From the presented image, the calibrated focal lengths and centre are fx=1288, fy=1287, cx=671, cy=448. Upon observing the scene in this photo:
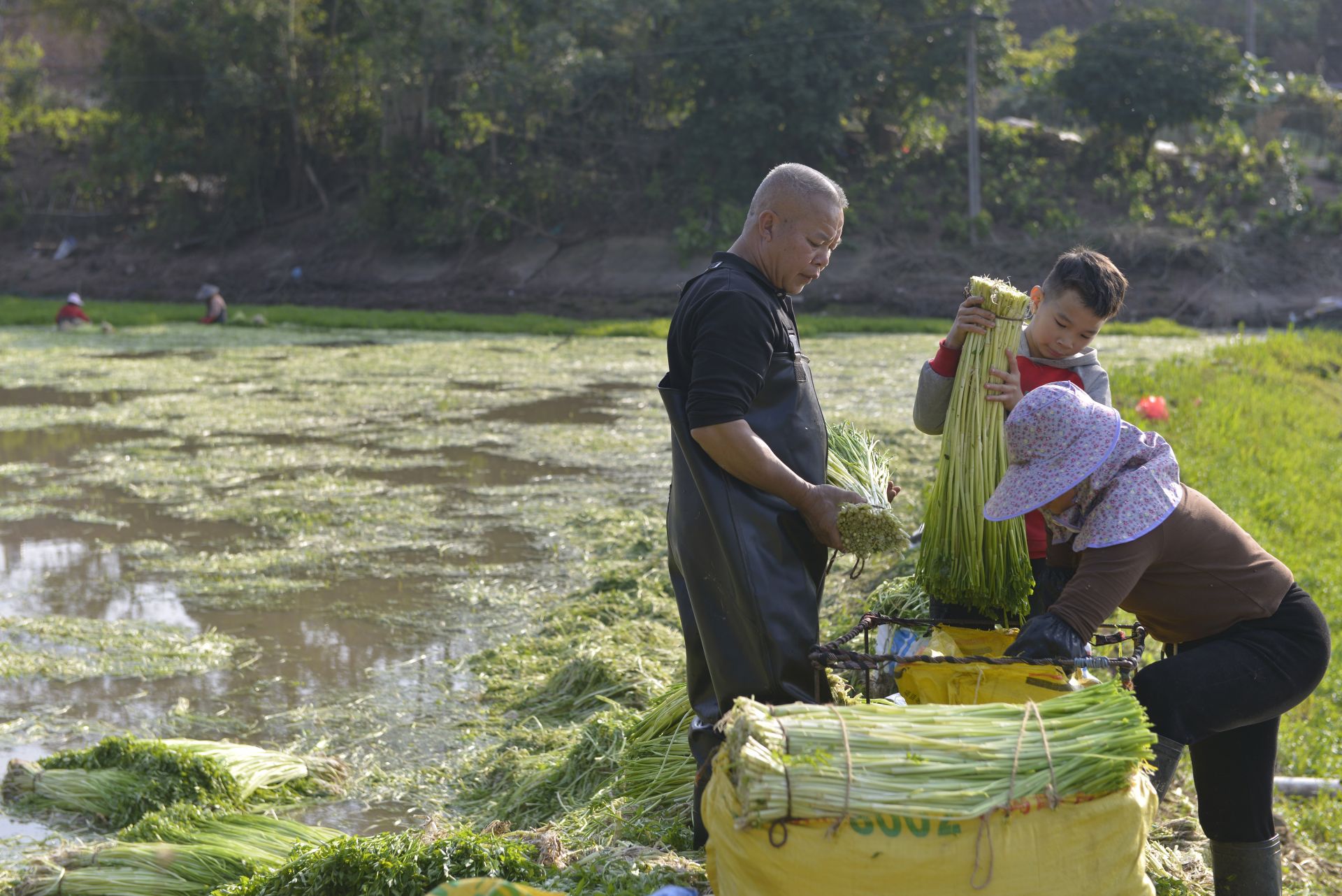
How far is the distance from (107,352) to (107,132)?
2183 cm

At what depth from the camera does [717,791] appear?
219 cm

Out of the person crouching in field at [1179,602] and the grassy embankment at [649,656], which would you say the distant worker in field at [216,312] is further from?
the person crouching in field at [1179,602]

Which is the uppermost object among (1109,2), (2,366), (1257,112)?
(1109,2)

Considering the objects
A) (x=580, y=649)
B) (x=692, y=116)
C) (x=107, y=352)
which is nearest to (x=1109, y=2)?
(x=692, y=116)

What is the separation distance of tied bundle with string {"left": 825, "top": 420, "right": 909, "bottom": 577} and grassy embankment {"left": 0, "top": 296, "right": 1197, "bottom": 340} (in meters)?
19.1

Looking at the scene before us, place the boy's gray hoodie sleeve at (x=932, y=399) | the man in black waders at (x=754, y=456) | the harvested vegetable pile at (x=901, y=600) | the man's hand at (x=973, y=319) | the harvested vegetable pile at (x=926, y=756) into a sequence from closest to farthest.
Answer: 1. the harvested vegetable pile at (x=926, y=756)
2. the man in black waders at (x=754, y=456)
3. the man's hand at (x=973, y=319)
4. the boy's gray hoodie sleeve at (x=932, y=399)
5. the harvested vegetable pile at (x=901, y=600)

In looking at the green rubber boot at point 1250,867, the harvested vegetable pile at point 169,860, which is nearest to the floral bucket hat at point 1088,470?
the green rubber boot at point 1250,867

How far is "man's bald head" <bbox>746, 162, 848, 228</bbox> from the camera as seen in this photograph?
2975 mm

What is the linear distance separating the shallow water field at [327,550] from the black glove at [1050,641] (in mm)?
2453

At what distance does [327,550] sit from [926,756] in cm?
622

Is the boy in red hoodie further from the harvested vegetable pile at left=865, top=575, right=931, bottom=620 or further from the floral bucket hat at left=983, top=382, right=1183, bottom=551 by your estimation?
the harvested vegetable pile at left=865, top=575, right=931, bottom=620

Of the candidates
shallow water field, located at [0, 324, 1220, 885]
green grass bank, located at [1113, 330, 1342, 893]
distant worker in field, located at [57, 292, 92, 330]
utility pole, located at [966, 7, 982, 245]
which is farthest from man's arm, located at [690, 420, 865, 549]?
utility pole, located at [966, 7, 982, 245]

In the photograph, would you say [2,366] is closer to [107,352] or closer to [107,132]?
[107,352]

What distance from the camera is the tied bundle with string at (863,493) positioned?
2.89m
